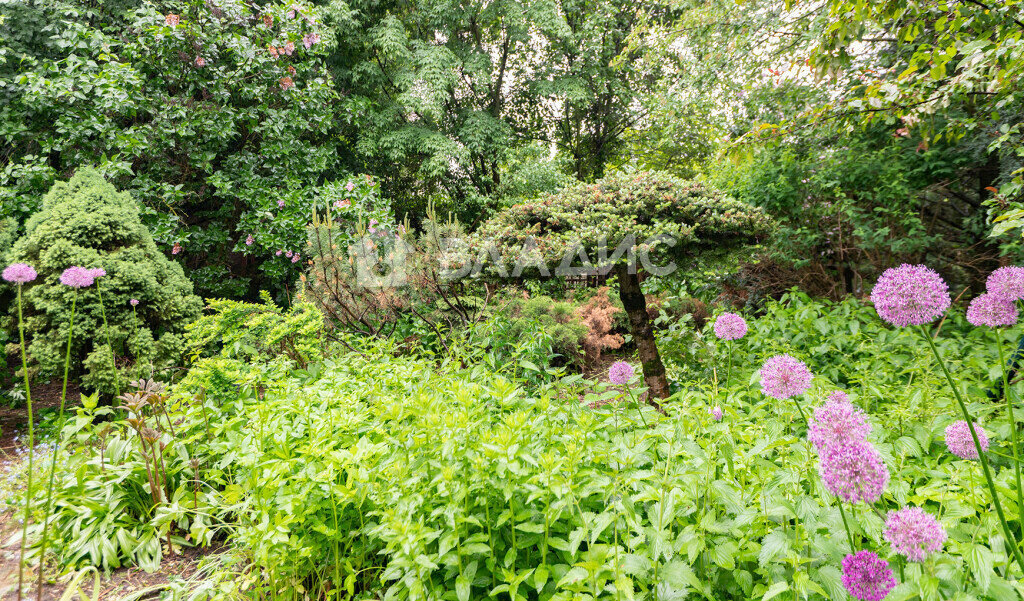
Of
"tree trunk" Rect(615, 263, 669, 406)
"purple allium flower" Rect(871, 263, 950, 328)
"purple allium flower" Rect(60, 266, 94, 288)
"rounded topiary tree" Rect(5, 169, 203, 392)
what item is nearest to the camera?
"purple allium flower" Rect(871, 263, 950, 328)

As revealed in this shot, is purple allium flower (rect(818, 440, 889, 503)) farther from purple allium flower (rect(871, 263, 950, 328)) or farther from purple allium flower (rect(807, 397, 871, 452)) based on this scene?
purple allium flower (rect(871, 263, 950, 328))

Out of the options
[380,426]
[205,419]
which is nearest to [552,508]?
[380,426]

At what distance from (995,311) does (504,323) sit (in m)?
2.71

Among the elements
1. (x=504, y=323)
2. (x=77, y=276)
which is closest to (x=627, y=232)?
(x=504, y=323)

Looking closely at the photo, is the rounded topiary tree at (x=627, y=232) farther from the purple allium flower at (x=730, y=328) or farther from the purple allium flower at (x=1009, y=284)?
the purple allium flower at (x=1009, y=284)

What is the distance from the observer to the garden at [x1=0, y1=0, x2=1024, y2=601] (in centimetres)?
110

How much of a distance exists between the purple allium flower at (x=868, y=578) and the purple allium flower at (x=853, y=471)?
4.7 inches

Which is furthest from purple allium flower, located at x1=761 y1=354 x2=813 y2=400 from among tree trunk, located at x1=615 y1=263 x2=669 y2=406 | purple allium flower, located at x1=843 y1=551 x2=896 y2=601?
tree trunk, located at x1=615 y1=263 x2=669 y2=406

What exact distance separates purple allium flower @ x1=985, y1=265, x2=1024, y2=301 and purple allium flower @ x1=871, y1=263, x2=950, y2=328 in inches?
5.6

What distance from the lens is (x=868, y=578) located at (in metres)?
0.73

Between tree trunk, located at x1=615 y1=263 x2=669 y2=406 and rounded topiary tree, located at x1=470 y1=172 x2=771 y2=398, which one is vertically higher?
rounded topiary tree, located at x1=470 y1=172 x2=771 y2=398

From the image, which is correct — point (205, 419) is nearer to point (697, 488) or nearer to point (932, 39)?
point (697, 488)

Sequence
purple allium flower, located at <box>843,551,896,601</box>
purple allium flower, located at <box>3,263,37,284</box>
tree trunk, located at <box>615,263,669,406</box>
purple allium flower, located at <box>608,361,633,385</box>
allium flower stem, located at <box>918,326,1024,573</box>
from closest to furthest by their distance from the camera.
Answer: allium flower stem, located at <box>918,326,1024,573</box>
purple allium flower, located at <box>843,551,896,601</box>
purple allium flower, located at <box>3,263,37,284</box>
purple allium flower, located at <box>608,361,633,385</box>
tree trunk, located at <box>615,263,669,406</box>

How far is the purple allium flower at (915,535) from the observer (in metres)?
0.71
